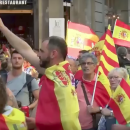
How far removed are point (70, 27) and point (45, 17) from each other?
306 inches

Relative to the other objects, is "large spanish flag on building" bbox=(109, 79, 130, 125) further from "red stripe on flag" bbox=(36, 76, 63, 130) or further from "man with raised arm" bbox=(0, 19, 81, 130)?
"red stripe on flag" bbox=(36, 76, 63, 130)

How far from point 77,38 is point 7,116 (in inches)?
234

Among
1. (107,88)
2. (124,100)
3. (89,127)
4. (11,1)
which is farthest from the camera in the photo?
(11,1)

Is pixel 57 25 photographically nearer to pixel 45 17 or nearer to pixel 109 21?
pixel 45 17

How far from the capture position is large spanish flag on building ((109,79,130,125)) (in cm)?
448

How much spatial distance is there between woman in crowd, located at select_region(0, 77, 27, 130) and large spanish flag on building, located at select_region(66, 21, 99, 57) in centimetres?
553

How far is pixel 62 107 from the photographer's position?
3.71 metres

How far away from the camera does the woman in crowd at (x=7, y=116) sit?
308 cm

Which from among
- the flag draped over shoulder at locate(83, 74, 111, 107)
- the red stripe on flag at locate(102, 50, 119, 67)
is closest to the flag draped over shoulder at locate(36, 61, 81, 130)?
→ the flag draped over shoulder at locate(83, 74, 111, 107)

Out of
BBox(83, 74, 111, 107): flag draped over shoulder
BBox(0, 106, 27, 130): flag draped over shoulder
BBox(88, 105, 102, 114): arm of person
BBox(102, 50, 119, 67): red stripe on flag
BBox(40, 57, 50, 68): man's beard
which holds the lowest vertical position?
BBox(88, 105, 102, 114): arm of person

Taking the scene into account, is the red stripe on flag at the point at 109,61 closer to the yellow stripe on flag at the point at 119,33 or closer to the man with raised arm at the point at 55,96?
the yellow stripe on flag at the point at 119,33

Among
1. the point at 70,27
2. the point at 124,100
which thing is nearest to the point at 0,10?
the point at 70,27

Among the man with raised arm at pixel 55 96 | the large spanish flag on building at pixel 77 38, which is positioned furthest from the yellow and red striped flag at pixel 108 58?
the man with raised arm at pixel 55 96

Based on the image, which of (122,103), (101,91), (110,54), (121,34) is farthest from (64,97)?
(121,34)
